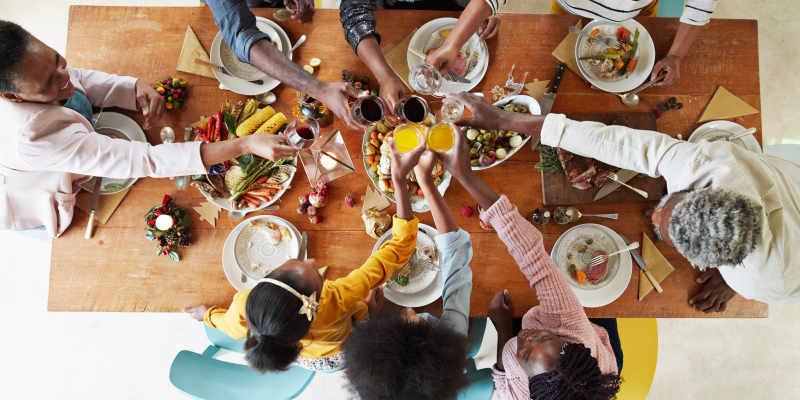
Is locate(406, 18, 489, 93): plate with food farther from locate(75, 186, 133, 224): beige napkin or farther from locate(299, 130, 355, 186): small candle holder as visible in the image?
locate(75, 186, 133, 224): beige napkin

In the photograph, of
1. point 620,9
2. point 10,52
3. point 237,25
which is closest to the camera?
point 10,52

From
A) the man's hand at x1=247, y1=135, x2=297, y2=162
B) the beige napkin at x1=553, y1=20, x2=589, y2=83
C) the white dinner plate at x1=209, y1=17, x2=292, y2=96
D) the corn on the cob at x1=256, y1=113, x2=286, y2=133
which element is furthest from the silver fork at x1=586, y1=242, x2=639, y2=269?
the white dinner plate at x1=209, y1=17, x2=292, y2=96

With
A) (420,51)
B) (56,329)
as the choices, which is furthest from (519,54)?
(56,329)

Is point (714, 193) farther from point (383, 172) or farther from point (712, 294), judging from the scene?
point (383, 172)

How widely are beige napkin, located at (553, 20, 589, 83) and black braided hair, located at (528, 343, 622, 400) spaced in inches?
48.9

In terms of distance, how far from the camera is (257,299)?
4.57ft

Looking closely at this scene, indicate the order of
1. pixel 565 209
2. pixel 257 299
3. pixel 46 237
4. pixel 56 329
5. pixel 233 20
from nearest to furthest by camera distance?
pixel 257 299 → pixel 233 20 → pixel 565 209 → pixel 46 237 → pixel 56 329

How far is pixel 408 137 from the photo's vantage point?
160 centimetres

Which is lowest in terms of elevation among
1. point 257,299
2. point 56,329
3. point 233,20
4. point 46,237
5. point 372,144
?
point 56,329

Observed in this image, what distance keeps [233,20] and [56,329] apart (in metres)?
3.14

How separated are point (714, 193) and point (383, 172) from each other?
1.18 m

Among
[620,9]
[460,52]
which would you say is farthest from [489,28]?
[620,9]

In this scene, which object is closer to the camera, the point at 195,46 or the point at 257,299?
the point at 257,299

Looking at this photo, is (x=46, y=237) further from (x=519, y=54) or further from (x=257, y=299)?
(x=519, y=54)
